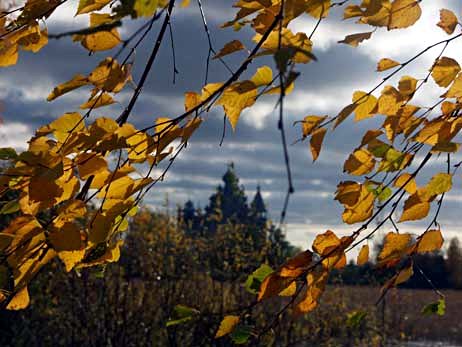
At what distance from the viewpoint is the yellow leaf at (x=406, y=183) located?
1352 mm

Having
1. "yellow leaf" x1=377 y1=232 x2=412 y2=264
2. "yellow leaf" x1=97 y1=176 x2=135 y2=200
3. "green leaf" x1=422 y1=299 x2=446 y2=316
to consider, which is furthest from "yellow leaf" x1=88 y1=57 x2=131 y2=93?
"green leaf" x1=422 y1=299 x2=446 y2=316

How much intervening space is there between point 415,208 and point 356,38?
1.17 ft

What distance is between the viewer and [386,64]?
1251 millimetres

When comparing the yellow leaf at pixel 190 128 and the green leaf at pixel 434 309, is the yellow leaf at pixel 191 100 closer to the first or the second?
the yellow leaf at pixel 190 128

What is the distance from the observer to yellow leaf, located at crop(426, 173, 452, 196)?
1.25 metres

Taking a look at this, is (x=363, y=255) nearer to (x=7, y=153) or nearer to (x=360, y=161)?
(x=360, y=161)

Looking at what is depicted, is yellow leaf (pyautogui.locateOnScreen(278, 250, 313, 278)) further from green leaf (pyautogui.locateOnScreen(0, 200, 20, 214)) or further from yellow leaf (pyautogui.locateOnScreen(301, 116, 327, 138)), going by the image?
green leaf (pyautogui.locateOnScreen(0, 200, 20, 214))

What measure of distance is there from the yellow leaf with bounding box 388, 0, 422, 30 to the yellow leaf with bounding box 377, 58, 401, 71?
100 millimetres

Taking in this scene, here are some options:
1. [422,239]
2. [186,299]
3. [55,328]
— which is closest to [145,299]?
[186,299]

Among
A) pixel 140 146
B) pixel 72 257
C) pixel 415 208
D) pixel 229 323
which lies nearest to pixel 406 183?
pixel 415 208

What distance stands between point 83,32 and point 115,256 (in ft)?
1.82

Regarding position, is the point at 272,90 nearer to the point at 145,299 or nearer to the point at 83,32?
the point at 83,32

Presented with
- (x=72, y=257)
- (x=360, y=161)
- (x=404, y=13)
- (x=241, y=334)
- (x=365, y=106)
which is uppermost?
(x=404, y=13)

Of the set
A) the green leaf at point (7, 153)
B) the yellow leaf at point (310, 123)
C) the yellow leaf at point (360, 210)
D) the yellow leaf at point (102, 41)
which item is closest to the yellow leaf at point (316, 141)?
the yellow leaf at point (310, 123)
